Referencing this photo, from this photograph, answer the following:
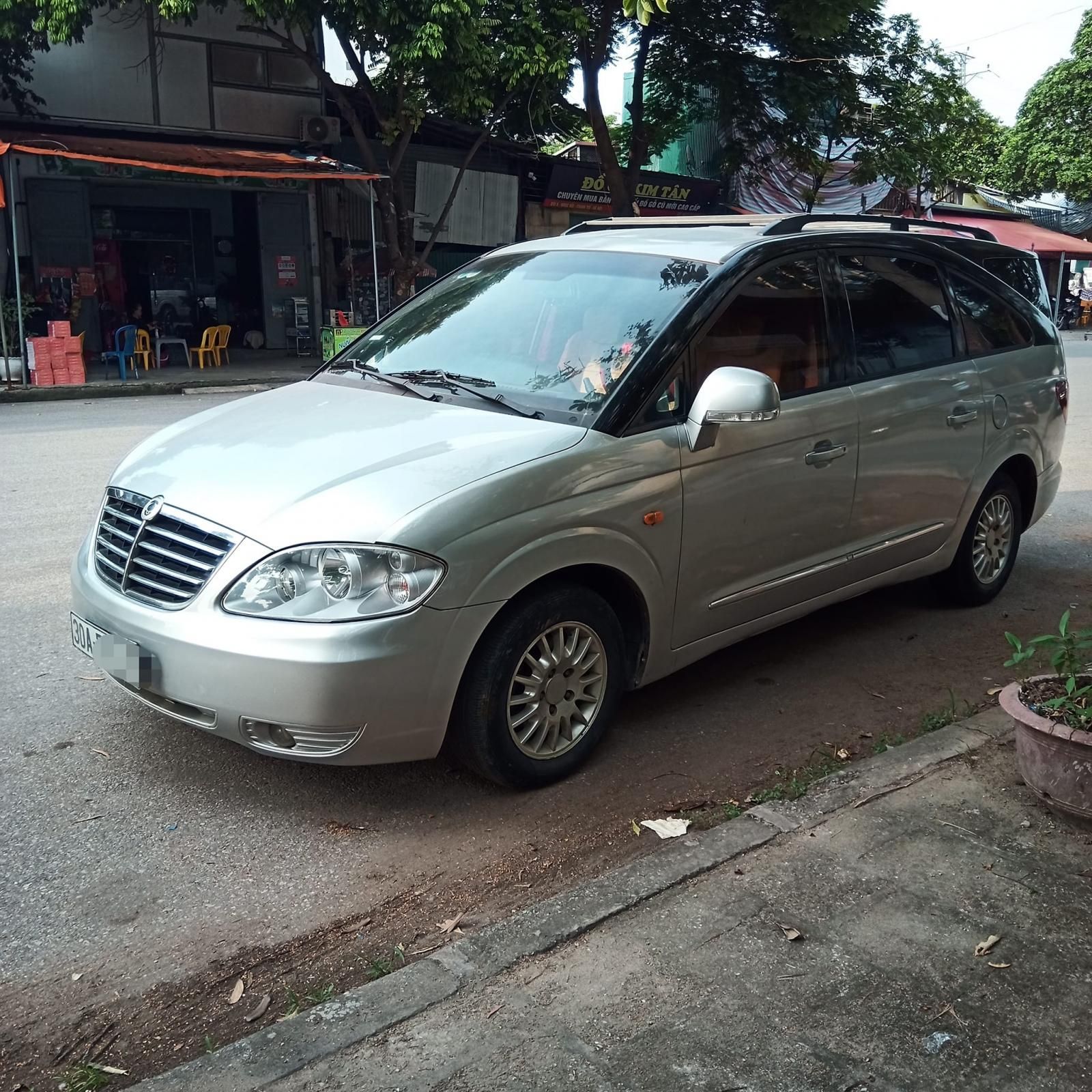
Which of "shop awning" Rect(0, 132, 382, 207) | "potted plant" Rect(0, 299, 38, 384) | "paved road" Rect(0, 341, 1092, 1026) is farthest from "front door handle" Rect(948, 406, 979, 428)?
"potted plant" Rect(0, 299, 38, 384)

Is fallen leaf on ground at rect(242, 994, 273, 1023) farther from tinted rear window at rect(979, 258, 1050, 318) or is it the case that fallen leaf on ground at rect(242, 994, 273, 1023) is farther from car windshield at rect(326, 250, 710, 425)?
tinted rear window at rect(979, 258, 1050, 318)

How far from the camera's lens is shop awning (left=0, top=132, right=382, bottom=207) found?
1622 cm

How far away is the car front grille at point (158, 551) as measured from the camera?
132 inches

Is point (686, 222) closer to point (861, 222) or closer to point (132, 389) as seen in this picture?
point (861, 222)

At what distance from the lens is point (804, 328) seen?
451 centimetres

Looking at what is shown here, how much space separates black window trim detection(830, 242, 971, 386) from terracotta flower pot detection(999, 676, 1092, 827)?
66.2 inches

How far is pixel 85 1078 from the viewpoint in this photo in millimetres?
2414

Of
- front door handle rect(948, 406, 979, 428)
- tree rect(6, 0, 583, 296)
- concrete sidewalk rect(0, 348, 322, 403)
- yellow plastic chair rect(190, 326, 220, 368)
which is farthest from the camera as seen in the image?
yellow plastic chair rect(190, 326, 220, 368)

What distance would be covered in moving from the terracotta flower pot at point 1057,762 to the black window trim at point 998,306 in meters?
A: 2.34

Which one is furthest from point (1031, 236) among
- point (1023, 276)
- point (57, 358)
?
point (1023, 276)

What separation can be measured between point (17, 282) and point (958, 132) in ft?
69.2

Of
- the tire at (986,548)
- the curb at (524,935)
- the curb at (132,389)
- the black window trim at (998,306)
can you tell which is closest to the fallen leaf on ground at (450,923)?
the curb at (524,935)

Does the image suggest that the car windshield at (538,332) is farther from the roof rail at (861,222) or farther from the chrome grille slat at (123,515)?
the chrome grille slat at (123,515)

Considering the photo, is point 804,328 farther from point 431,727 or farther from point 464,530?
point 431,727
